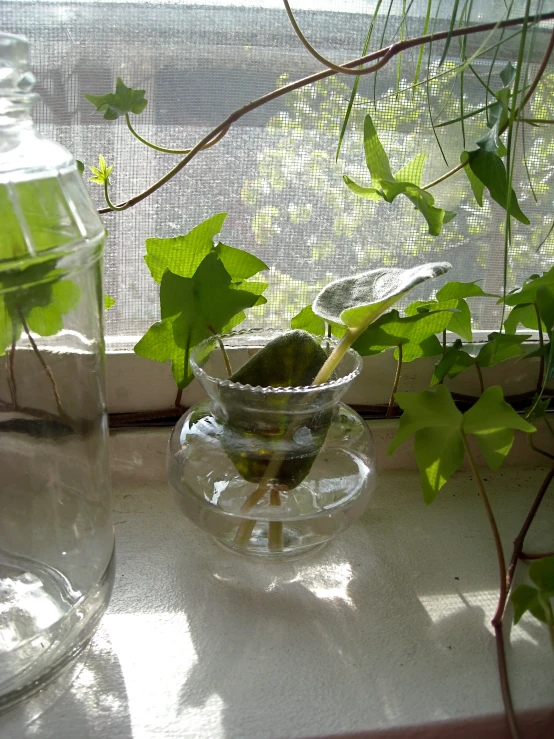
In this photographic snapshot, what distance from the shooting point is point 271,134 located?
53 cm

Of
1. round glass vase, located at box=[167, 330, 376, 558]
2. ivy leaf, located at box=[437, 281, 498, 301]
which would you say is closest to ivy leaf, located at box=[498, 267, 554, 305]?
ivy leaf, located at box=[437, 281, 498, 301]

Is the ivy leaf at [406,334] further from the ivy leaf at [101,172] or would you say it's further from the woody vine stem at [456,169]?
the ivy leaf at [101,172]

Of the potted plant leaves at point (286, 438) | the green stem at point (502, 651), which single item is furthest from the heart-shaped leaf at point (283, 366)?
the green stem at point (502, 651)

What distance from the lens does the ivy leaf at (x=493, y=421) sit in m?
0.41

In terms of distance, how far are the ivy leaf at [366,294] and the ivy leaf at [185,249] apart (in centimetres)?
9

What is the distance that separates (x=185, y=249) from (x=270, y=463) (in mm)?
156

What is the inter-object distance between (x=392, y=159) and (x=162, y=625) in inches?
14.8

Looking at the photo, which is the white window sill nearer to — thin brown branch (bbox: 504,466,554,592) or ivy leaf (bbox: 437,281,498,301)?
thin brown branch (bbox: 504,466,554,592)

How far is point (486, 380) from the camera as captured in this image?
0.62 m

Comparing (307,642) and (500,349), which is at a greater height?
(500,349)

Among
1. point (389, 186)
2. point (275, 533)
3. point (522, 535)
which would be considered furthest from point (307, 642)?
point (389, 186)

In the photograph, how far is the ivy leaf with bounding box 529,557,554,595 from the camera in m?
0.38

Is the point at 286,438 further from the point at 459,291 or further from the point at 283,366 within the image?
the point at 459,291

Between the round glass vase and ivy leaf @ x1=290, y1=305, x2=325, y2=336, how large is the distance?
2 centimetres
